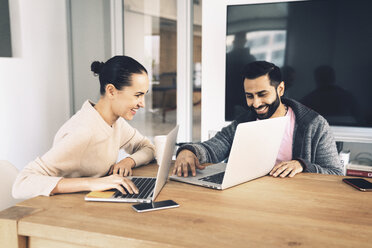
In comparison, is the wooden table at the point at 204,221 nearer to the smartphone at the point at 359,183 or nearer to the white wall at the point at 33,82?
the smartphone at the point at 359,183

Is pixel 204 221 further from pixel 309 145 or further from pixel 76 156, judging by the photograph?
pixel 309 145

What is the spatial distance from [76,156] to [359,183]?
1.02 meters

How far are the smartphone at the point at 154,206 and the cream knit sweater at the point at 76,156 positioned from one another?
307mm

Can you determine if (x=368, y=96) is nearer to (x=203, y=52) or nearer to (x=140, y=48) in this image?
(x=203, y=52)

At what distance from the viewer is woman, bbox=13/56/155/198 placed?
3.79 feet

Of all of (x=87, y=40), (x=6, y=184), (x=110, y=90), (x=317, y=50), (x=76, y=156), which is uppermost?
(x=87, y=40)

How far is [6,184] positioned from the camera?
1347 mm

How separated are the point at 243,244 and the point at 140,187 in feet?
1.63

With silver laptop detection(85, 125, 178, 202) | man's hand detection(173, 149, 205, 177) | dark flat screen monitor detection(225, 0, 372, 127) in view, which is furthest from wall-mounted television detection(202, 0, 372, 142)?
silver laptop detection(85, 125, 178, 202)

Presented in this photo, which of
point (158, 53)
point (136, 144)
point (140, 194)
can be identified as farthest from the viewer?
point (158, 53)

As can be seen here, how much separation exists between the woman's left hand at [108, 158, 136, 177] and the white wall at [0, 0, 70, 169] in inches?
83.9

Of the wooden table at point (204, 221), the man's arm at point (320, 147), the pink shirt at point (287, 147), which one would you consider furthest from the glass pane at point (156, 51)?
the wooden table at point (204, 221)

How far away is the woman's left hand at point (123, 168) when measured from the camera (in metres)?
1.41

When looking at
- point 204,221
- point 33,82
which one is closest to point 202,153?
point 204,221
